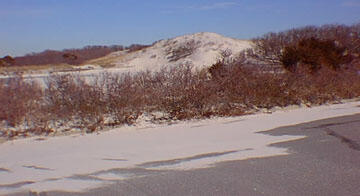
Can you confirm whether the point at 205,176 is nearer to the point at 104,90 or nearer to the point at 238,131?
the point at 238,131

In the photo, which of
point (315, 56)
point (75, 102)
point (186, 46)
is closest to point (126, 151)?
point (75, 102)

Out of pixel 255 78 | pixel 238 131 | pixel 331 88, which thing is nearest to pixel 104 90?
pixel 238 131

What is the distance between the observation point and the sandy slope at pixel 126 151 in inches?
217

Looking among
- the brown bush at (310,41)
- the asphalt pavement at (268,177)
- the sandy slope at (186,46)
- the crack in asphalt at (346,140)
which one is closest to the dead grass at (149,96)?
the crack in asphalt at (346,140)

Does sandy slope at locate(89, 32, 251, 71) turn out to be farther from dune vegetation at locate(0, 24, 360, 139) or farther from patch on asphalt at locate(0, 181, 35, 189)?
patch on asphalt at locate(0, 181, 35, 189)

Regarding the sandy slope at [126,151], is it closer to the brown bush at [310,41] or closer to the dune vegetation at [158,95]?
the dune vegetation at [158,95]

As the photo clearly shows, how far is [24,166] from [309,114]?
7.04 m

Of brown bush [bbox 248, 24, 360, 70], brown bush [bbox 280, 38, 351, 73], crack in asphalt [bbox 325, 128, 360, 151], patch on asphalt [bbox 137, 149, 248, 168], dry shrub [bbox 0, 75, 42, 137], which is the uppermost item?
brown bush [bbox 248, 24, 360, 70]

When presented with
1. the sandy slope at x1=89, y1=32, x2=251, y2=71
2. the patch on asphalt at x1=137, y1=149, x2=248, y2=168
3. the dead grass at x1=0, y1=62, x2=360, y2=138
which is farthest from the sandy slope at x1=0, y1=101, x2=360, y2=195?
the sandy slope at x1=89, y1=32, x2=251, y2=71

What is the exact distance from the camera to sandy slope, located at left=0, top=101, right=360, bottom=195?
5512 mm

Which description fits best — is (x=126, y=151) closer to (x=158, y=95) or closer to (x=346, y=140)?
(x=158, y=95)

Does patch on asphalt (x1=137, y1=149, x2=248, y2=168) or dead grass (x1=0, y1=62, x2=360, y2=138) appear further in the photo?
dead grass (x1=0, y1=62, x2=360, y2=138)

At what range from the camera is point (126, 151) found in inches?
269

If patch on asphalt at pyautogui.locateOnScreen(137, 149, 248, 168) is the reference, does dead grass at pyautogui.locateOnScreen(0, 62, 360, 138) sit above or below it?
above
